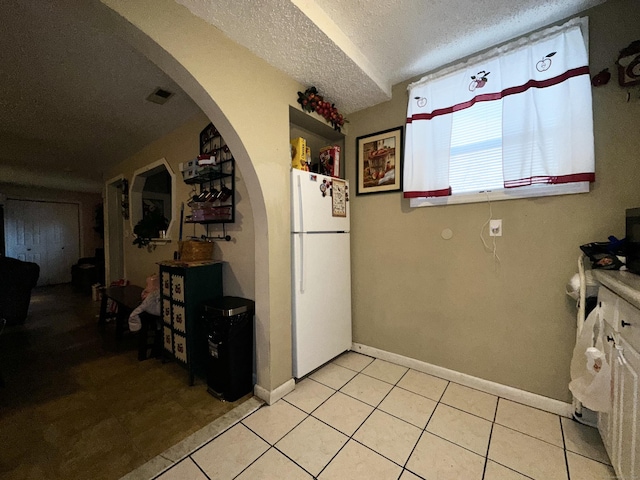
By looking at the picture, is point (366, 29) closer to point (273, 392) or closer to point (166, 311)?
point (273, 392)

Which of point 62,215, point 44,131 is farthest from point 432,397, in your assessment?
point 62,215

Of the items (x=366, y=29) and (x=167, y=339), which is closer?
(x=366, y=29)

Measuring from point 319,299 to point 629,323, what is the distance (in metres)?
1.71

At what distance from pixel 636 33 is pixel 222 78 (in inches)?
95.6

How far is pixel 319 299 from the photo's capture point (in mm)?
2102

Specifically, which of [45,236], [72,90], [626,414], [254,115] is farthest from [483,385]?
[45,236]

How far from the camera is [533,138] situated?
1.58 meters

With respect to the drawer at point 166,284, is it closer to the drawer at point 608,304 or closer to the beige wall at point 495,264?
the beige wall at point 495,264

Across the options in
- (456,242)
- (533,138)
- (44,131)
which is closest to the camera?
(533,138)

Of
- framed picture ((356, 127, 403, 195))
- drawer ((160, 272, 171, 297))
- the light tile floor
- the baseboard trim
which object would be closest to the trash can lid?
drawer ((160, 272, 171, 297))

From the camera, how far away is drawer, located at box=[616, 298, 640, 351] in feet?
2.92

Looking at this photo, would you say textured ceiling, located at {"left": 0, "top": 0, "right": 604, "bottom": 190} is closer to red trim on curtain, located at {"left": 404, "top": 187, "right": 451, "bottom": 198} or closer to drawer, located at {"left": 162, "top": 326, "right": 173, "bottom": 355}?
red trim on curtain, located at {"left": 404, "top": 187, "right": 451, "bottom": 198}

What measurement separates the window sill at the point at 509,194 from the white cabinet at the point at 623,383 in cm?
67

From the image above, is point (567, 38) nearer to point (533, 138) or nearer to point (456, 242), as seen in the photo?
point (533, 138)
